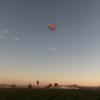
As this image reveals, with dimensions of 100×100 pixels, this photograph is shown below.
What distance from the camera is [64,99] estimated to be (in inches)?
2498

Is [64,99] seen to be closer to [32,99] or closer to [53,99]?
[53,99]

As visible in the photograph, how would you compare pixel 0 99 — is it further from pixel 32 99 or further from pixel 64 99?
pixel 64 99

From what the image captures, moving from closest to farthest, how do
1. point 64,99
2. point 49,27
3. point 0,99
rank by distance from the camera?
point 0,99 → point 64,99 → point 49,27

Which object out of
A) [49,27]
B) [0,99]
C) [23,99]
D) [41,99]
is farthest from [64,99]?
[49,27]

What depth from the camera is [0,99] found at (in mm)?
59469

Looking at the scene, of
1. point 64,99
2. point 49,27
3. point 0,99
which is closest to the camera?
point 0,99

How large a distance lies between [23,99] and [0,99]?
23.2ft

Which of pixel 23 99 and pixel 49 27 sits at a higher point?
pixel 49 27

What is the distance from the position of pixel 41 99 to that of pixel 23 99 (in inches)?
222

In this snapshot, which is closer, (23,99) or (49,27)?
(23,99)

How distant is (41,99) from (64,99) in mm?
7437

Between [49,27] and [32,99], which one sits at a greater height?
[49,27]

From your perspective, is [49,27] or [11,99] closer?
[11,99]

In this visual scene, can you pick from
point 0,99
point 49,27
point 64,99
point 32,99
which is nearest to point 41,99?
point 32,99
